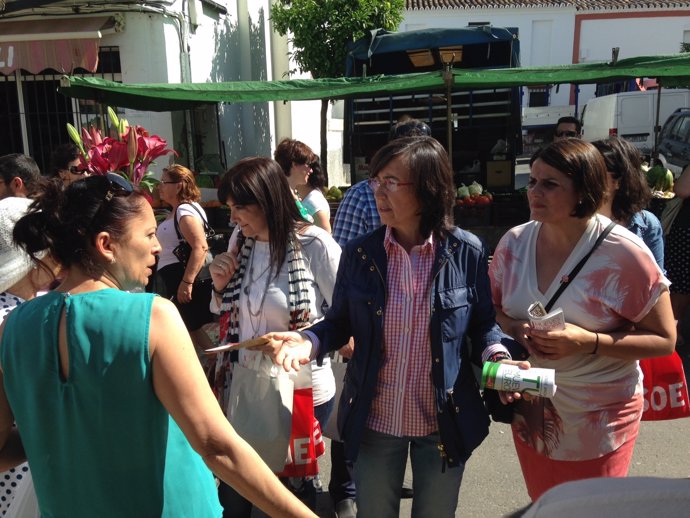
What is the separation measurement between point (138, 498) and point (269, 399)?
3.26 feet

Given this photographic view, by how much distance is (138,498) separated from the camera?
153cm

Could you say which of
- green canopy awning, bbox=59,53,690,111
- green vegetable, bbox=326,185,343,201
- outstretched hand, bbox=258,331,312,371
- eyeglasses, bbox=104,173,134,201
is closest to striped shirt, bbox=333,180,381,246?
outstretched hand, bbox=258,331,312,371

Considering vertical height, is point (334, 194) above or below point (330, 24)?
below

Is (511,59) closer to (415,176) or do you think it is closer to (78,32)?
(78,32)

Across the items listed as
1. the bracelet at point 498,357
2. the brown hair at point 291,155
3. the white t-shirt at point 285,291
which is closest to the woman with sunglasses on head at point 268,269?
the white t-shirt at point 285,291

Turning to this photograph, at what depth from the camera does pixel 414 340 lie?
221 cm

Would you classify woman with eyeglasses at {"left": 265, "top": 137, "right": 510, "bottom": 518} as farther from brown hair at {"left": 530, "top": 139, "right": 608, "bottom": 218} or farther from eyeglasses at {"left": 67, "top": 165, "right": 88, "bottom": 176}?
eyeglasses at {"left": 67, "top": 165, "right": 88, "bottom": 176}

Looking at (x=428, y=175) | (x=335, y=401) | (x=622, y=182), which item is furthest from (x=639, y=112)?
(x=428, y=175)

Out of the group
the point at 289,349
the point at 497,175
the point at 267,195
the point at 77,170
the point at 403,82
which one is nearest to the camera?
the point at 289,349

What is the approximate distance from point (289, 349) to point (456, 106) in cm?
958

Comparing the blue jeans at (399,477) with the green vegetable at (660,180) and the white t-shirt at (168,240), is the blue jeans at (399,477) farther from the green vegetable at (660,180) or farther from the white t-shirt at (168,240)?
Result: the green vegetable at (660,180)

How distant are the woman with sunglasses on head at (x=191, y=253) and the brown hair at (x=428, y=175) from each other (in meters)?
2.63

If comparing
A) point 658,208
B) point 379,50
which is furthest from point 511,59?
point 658,208

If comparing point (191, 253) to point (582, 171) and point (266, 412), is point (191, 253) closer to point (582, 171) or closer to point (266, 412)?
point (266, 412)
